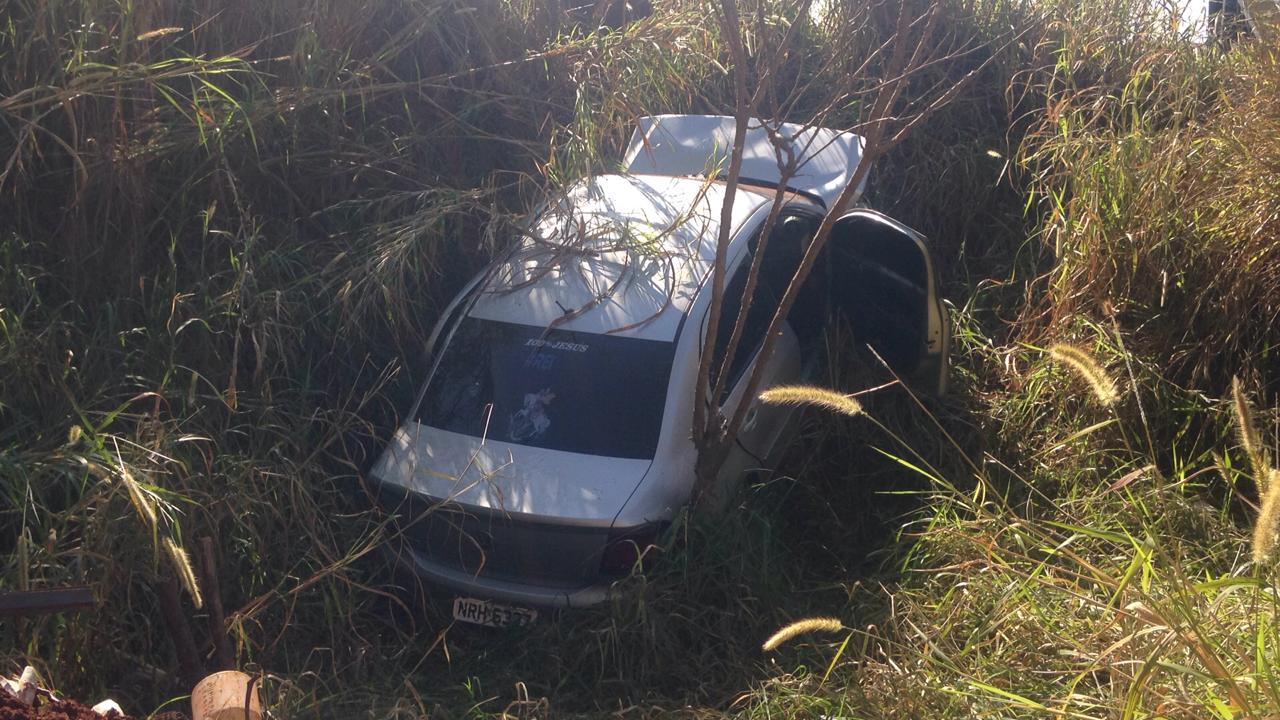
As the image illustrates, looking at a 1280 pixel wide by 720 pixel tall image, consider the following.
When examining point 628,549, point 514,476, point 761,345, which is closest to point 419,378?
point 514,476

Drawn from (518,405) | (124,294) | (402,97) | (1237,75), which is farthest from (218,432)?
(1237,75)

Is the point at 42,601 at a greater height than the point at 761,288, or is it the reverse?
the point at 761,288

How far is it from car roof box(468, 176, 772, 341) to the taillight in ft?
2.82

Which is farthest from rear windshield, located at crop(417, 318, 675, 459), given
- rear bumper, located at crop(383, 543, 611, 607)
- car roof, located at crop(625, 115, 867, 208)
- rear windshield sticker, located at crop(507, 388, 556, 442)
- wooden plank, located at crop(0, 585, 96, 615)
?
wooden plank, located at crop(0, 585, 96, 615)

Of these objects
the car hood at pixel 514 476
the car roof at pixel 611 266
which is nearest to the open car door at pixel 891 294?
the car roof at pixel 611 266

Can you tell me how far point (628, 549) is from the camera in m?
3.76

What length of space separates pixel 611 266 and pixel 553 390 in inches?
25.4

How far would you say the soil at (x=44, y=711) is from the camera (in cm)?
202

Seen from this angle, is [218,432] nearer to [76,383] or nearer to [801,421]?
[76,383]

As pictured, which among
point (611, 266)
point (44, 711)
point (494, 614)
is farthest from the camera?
point (611, 266)

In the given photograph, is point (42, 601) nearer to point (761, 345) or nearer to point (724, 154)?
point (761, 345)

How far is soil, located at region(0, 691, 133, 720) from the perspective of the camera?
2.02 metres

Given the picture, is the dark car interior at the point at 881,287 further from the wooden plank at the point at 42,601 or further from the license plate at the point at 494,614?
the wooden plank at the point at 42,601

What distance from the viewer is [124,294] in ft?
13.9
